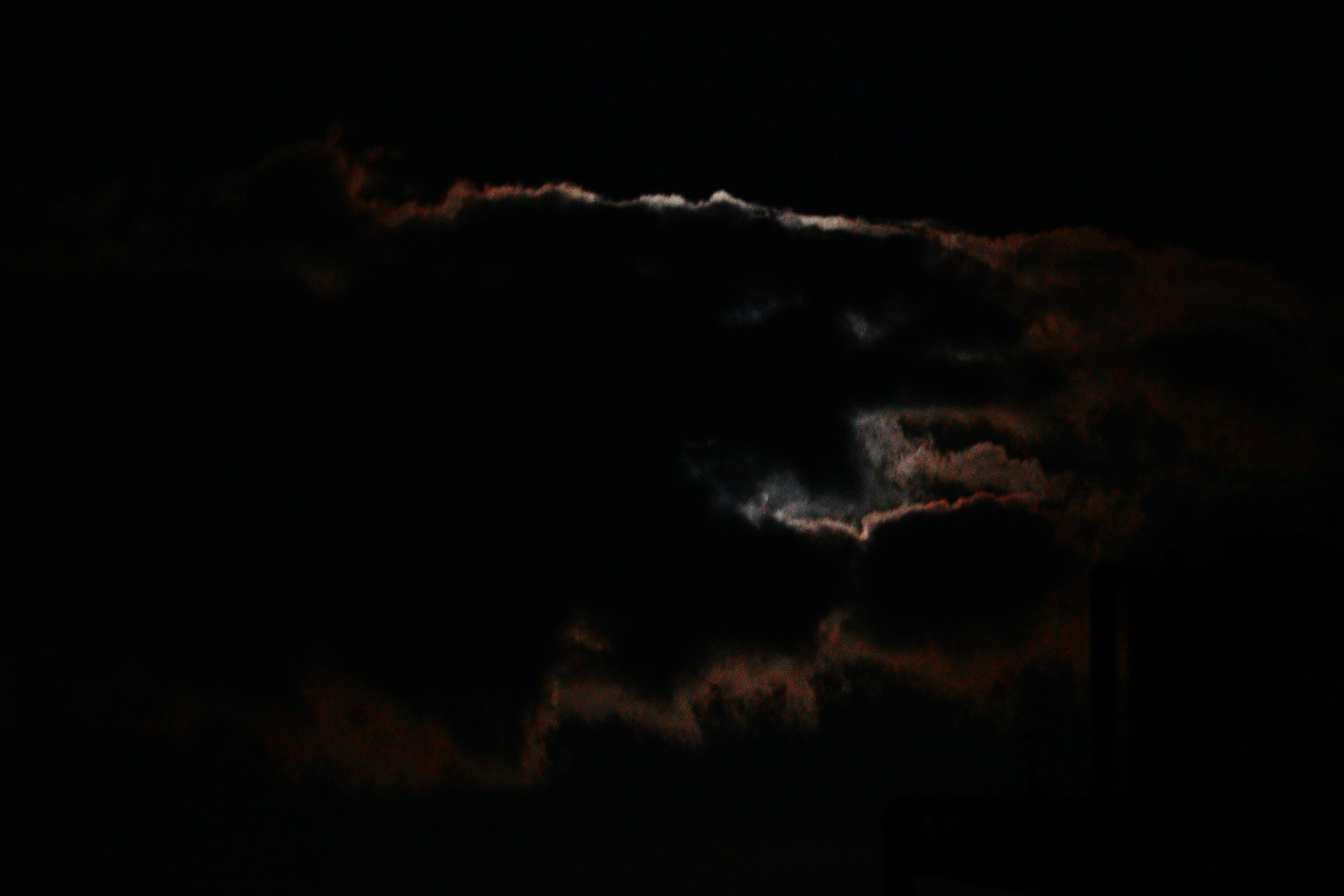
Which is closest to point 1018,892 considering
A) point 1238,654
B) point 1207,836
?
point 1207,836

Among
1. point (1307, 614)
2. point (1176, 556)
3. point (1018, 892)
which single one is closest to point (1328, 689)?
point (1307, 614)

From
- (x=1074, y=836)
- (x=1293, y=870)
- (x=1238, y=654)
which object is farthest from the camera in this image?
(x=1238, y=654)

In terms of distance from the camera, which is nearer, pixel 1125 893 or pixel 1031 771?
pixel 1125 893

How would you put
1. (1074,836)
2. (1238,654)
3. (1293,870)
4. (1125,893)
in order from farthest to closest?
1. (1238,654)
2. (1074,836)
3. (1125,893)
4. (1293,870)

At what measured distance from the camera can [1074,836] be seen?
21359mm

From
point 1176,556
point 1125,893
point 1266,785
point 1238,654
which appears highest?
point 1176,556

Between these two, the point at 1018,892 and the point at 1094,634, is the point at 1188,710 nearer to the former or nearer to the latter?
the point at 1094,634

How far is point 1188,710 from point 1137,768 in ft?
4.49

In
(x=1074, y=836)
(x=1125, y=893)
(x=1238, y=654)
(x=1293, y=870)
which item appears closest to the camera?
(x=1293, y=870)

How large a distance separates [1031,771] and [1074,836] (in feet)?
7.00

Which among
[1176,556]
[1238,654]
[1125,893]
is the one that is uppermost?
[1176,556]

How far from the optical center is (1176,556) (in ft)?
80.2

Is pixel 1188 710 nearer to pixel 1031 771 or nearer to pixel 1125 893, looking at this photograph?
pixel 1031 771

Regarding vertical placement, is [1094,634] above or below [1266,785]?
above
